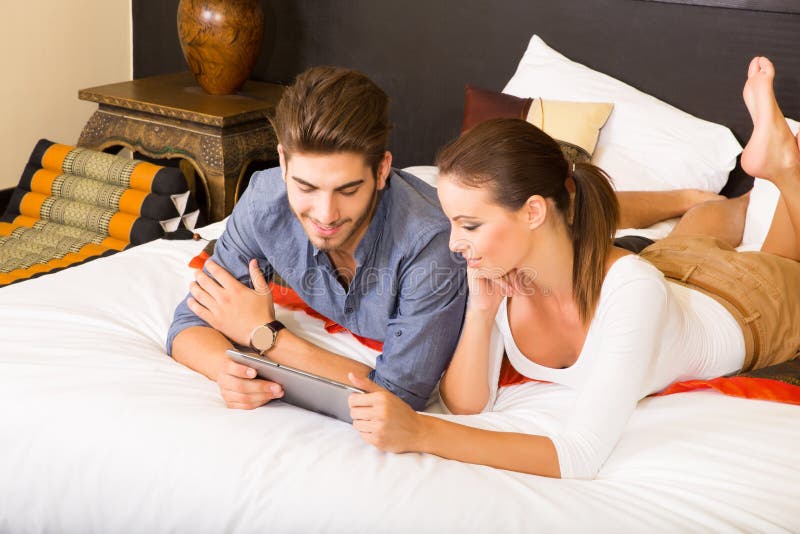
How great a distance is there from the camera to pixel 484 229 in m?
1.47

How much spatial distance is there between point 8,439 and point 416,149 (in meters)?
2.16

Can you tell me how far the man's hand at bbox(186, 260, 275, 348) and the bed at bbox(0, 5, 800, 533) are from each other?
0.42 ft

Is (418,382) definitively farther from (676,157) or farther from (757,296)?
(676,157)

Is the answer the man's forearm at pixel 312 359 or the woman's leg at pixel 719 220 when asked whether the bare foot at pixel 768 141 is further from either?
the man's forearm at pixel 312 359

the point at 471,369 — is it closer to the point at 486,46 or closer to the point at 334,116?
the point at 334,116

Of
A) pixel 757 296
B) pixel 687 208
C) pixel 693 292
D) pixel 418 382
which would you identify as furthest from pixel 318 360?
pixel 687 208

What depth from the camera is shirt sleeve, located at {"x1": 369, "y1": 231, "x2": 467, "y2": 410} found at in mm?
1577

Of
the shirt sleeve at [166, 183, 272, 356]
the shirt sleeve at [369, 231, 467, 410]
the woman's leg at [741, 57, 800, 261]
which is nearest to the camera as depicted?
the shirt sleeve at [369, 231, 467, 410]

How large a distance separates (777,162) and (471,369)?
98 centimetres

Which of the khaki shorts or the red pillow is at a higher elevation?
the red pillow

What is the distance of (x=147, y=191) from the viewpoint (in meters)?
2.99

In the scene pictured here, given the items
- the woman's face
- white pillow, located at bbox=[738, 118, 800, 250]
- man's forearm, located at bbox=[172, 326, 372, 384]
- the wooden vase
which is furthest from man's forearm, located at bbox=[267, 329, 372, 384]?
the wooden vase

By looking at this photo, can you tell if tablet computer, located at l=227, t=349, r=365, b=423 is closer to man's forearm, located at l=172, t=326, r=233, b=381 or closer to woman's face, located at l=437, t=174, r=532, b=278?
man's forearm, located at l=172, t=326, r=233, b=381

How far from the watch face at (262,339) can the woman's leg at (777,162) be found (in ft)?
3.91
